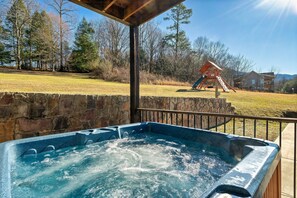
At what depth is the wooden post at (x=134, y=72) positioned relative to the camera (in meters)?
3.65

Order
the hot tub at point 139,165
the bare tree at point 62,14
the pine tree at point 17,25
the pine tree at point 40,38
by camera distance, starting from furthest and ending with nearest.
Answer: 1. the pine tree at point 40,38
2. the bare tree at point 62,14
3. the pine tree at point 17,25
4. the hot tub at point 139,165

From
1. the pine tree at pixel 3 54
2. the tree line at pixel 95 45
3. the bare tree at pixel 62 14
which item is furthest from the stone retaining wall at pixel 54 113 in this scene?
the pine tree at pixel 3 54

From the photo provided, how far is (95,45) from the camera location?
16344mm

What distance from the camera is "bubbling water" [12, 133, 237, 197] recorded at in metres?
1.44

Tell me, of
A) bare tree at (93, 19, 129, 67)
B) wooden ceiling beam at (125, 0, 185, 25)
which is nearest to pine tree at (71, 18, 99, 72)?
bare tree at (93, 19, 129, 67)

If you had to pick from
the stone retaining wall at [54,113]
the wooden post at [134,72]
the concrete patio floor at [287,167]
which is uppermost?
the wooden post at [134,72]

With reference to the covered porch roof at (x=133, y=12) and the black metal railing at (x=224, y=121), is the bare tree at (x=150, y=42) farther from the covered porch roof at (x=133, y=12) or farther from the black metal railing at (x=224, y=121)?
the covered porch roof at (x=133, y=12)

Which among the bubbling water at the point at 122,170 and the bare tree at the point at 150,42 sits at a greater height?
the bare tree at the point at 150,42

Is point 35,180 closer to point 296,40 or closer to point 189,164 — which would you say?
point 189,164

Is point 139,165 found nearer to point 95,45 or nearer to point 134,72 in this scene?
point 134,72

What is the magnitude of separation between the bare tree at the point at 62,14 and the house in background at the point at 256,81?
49.5ft

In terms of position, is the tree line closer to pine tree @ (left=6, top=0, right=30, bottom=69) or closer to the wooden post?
pine tree @ (left=6, top=0, right=30, bottom=69)

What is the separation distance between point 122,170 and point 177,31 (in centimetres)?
1782

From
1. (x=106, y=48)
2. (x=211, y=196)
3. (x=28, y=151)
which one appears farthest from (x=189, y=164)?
(x=106, y=48)
